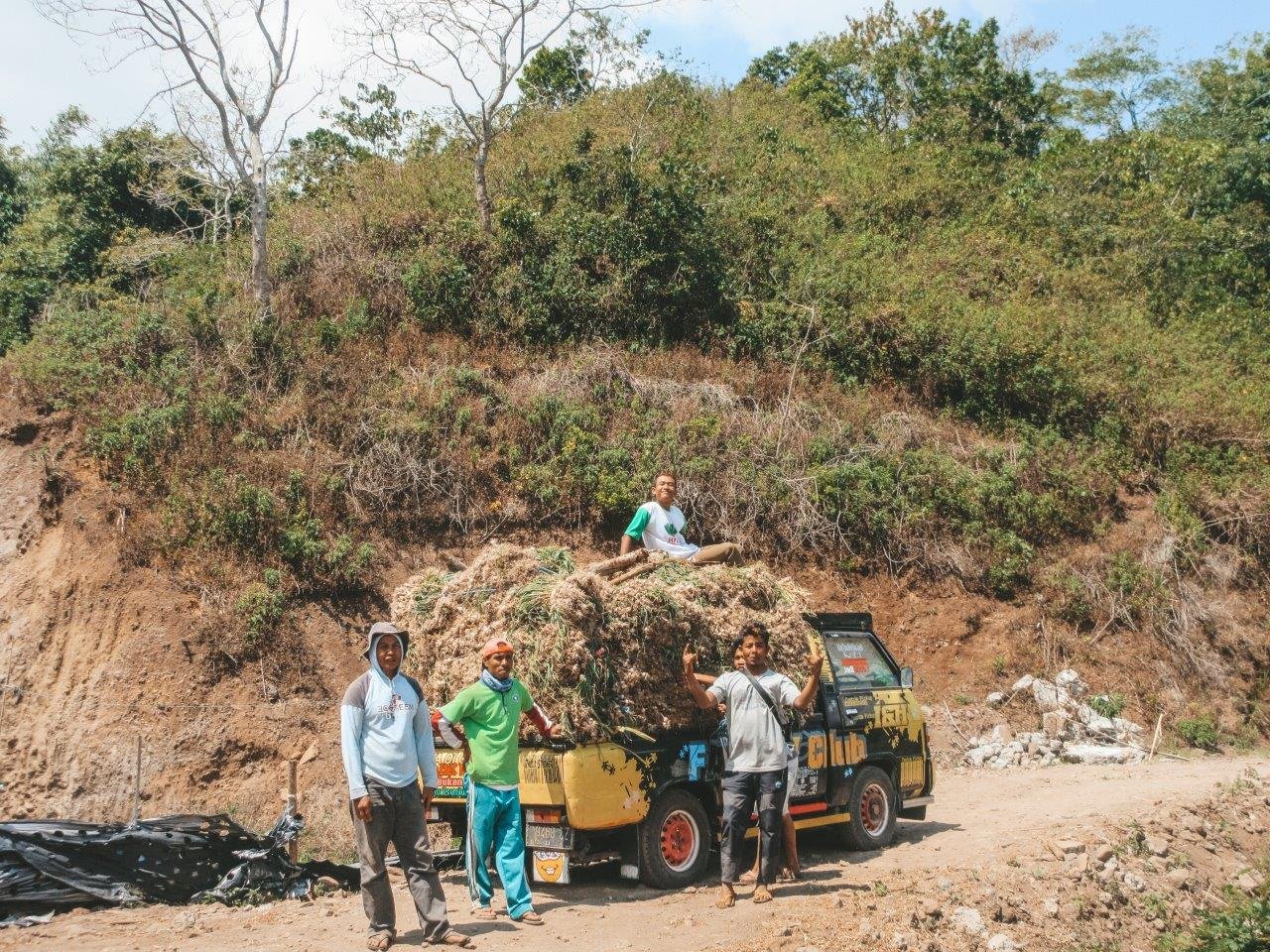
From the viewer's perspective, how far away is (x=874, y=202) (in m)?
28.6

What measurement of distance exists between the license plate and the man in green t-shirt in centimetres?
32

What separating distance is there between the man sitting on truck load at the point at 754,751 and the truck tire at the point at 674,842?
0.56 m

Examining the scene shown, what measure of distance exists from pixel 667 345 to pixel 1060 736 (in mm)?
9681

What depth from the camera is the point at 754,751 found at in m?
8.69

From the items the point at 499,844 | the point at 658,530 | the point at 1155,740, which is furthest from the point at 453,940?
the point at 1155,740

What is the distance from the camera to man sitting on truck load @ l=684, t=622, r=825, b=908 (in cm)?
870

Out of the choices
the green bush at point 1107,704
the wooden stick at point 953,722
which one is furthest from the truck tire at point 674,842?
the green bush at point 1107,704

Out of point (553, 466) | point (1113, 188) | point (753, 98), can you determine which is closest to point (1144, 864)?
point (553, 466)

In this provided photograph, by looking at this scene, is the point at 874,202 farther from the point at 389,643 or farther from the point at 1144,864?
the point at 389,643

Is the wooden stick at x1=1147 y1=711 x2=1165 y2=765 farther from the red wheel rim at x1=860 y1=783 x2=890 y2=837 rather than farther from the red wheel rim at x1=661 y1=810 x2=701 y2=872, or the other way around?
the red wheel rim at x1=661 y1=810 x2=701 y2=872

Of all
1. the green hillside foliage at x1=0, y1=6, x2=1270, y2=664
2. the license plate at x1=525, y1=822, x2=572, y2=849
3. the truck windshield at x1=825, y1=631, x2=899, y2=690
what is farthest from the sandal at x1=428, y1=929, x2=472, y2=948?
the green hillside foliage at x1=0, y1=6, x2=1270, y2=664

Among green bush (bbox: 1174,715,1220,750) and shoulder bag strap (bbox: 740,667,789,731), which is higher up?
shoulder bag strap (bbox: 740,667,789,731)

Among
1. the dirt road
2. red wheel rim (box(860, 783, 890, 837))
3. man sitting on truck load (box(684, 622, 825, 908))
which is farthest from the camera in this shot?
red wheel rim (box(860, 783, 890, 837))

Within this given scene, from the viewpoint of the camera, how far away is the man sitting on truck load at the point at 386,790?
7551 mm
